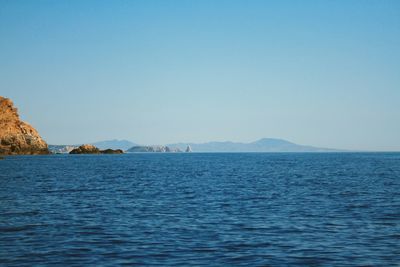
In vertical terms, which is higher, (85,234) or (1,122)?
(1,122)

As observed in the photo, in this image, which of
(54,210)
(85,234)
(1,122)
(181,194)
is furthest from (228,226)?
(1,122)

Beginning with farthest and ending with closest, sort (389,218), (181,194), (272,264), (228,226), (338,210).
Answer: (181,194) < (338,210) < (389,218) < (228,226) < (272,264)

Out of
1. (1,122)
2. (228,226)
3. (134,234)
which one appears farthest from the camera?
(1,122)

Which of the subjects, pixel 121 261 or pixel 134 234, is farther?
pixel 134 234

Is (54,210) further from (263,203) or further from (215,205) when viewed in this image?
(263,203)

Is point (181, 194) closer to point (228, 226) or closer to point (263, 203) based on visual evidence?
point (263, 203)

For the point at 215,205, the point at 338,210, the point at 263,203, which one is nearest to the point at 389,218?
the point at 338,210

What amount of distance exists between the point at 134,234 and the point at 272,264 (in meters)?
8.66

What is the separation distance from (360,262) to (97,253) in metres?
11.2

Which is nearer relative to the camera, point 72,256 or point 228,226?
point 72,256

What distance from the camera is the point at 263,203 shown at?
36.5m

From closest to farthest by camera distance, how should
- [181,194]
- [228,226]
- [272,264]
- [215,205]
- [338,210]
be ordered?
[272,264] → [228,226] → [338,210] → [215,205] → [181,194]

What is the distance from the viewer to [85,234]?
2339 cm

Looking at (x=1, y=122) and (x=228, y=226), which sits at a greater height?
(x=1, y=122)
